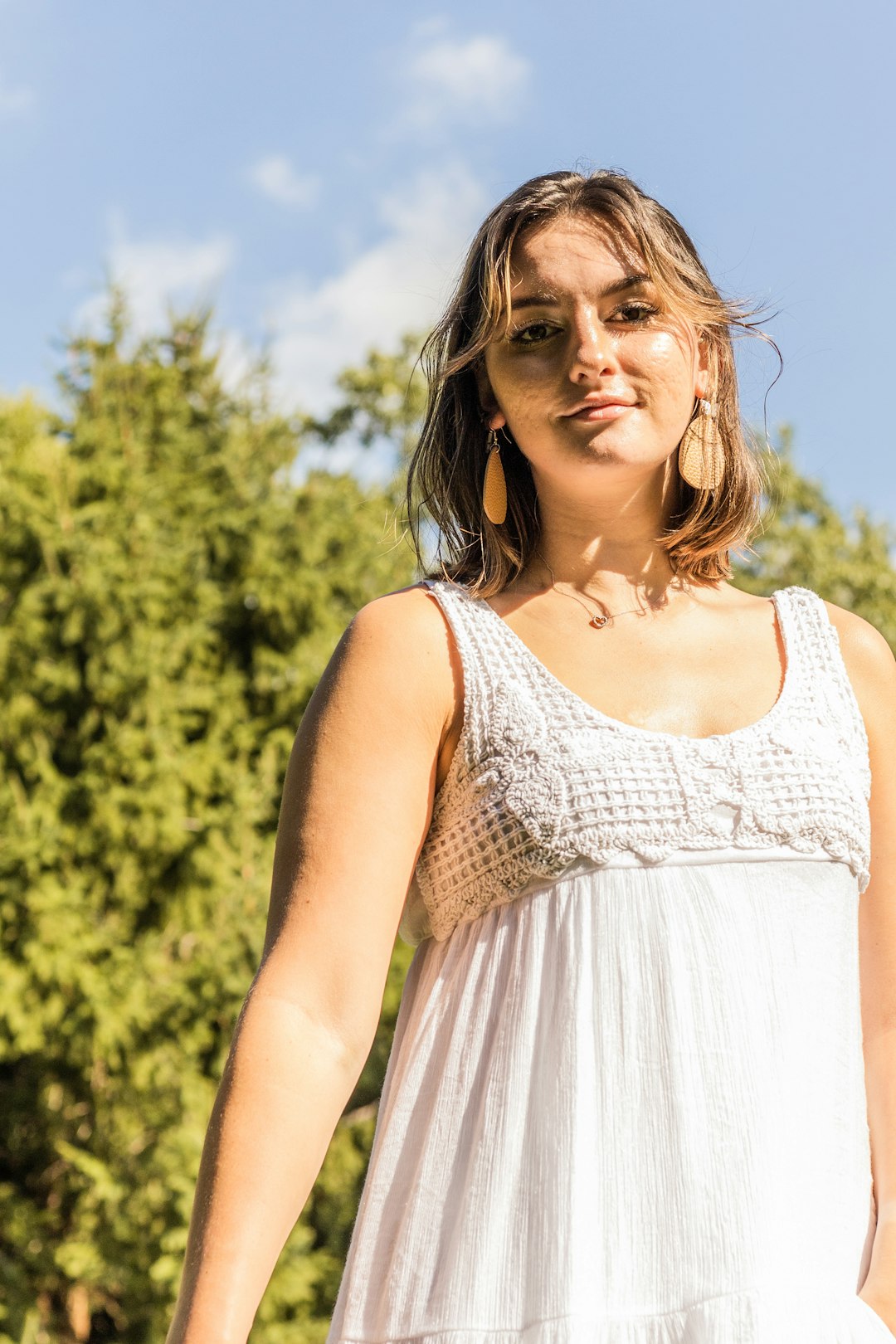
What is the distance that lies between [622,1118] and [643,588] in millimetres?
637

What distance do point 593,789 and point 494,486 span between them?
0.48m

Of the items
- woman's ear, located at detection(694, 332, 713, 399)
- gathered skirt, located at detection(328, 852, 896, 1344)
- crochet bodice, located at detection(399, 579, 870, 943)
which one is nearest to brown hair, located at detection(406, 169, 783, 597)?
woman's ear, located at detection(694, 332, 713, 399)

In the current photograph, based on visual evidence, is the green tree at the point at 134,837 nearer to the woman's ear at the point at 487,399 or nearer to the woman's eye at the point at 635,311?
the woman's ear at the point at 487,399

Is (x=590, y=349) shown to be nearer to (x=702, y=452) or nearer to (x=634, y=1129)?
(x=702, y=452)

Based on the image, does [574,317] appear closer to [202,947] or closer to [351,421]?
[202,947]

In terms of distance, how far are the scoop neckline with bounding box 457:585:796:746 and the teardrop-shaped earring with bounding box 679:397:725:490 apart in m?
0.28

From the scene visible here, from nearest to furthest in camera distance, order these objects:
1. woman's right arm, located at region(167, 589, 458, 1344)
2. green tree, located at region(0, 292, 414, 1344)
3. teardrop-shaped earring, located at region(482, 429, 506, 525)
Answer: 1. woman's right arm, located at region(167, 589, 458, 1344)
2. teardrop-shaped earring, located at region(482, 429, 506, 525)
3. green tree, located at region(0, 292, 414, 1344)

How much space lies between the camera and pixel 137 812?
15.8 ft

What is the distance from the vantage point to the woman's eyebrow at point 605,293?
60.3 inches

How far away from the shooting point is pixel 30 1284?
15.7 ft

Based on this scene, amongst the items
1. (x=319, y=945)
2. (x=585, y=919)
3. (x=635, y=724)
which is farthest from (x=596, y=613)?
(x=319, y=945)

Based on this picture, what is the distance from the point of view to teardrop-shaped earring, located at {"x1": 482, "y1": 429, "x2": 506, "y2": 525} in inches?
65.0

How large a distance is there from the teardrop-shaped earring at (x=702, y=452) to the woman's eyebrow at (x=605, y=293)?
205 millimetres

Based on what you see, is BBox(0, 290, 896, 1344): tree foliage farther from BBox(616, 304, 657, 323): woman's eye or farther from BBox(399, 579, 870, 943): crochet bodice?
BBox(616, 304, 657, 323): woman's eye
